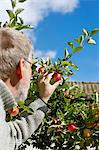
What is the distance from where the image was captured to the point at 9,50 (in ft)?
7.06

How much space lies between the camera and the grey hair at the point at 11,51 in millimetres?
2146

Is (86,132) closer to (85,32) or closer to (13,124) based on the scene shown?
(85,32)

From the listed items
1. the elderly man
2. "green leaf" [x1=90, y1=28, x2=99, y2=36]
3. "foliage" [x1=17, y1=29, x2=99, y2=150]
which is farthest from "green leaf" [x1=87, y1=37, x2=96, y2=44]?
the elderly man

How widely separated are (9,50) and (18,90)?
0.58 ft

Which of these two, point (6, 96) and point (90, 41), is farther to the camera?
point (90, 41)

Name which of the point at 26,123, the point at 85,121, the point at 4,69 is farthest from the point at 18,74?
the point at 85,121

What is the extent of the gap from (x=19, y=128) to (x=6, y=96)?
7.5 inches

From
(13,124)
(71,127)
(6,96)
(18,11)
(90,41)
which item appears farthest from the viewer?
(71,127)

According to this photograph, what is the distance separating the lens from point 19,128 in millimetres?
2225

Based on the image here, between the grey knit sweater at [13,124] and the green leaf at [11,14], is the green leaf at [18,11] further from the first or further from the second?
the grey knit sweater at [13,124]

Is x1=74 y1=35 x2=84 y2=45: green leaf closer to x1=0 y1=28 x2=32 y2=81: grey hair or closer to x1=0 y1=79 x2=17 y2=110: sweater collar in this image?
x1=0 y1=28 x2=32 y2=81: grey hair

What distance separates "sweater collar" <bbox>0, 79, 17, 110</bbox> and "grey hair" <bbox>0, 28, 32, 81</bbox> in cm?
6

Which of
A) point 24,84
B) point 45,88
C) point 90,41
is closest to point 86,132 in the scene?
point 90,41

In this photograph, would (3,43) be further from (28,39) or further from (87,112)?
(87,112)
